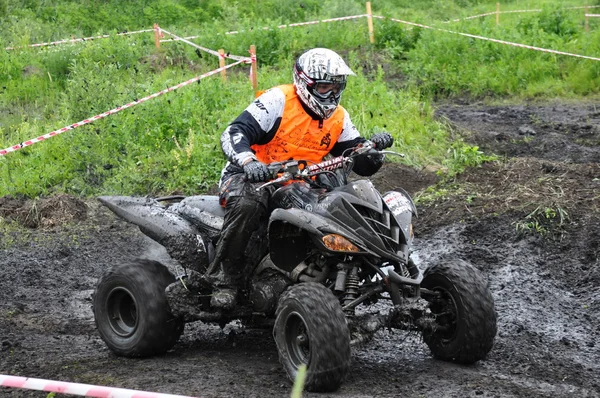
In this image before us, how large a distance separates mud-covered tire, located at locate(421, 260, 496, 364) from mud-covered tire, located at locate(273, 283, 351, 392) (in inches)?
30.9

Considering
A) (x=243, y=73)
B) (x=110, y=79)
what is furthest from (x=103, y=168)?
(x=243, y=73)

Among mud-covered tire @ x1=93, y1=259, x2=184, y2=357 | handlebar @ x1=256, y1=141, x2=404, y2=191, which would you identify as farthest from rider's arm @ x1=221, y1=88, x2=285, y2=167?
mud-covered tire @ x1=93, y1=259, x2=184, y2=357

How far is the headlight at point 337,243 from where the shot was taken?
5449 mm

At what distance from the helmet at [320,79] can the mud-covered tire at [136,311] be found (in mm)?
1610

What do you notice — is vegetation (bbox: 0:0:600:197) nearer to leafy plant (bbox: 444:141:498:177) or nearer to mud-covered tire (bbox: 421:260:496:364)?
leafy plant (bbox: 444:141:498:177)

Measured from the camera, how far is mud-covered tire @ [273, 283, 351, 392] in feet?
16.9

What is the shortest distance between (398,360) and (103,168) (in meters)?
7.12

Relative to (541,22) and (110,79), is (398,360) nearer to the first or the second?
(110,79)

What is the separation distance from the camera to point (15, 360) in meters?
6.07

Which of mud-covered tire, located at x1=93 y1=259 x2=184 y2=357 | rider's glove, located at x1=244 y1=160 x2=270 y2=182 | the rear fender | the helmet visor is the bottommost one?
mud-covered tire, located at x1=93 y1=259 x2=184 y2=357

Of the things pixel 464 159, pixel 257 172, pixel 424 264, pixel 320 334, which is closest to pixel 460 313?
pixel 320 334

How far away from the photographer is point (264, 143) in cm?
640

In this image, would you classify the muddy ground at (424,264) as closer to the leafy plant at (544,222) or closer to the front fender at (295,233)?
the leafy plant at (544,222)

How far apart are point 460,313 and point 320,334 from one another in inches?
43.2
